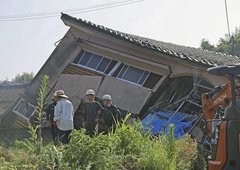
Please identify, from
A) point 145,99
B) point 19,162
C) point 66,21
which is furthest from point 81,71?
point 19,162

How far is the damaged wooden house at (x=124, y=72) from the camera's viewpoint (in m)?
10.8

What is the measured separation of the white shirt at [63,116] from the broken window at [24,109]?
7366mm

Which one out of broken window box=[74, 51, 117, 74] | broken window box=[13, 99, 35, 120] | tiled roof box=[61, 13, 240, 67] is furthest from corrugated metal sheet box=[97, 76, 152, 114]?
broken window box=[13, 99, 35, 120]

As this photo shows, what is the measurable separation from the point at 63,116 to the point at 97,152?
4.12 m

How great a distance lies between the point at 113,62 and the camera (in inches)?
505

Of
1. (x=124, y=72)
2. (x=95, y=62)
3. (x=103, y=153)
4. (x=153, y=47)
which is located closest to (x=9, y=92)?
(x=95, y=62)

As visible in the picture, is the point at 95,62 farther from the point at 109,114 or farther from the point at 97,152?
the point at 97,152

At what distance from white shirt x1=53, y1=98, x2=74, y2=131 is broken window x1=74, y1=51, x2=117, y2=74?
5.70 meters

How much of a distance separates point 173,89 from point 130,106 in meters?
1.67

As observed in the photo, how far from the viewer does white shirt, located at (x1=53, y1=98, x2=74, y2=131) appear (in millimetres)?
7035

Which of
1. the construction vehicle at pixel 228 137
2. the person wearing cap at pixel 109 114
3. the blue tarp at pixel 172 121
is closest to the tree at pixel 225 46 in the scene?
the blue tarp at pixel 172 121

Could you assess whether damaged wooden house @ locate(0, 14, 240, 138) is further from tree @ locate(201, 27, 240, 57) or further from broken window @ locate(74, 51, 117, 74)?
tree @ locate(201, 27, 240, 57)

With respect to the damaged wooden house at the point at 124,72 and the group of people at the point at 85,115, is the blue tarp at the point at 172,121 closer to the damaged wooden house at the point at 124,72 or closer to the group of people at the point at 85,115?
the damaged wooden house at the point at 124,72

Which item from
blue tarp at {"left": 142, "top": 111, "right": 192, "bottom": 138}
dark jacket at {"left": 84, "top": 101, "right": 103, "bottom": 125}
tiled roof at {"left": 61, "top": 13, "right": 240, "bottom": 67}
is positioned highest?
tiled roof at {"left": 61, "top": 13, "right": 240, "bottom": 67}
